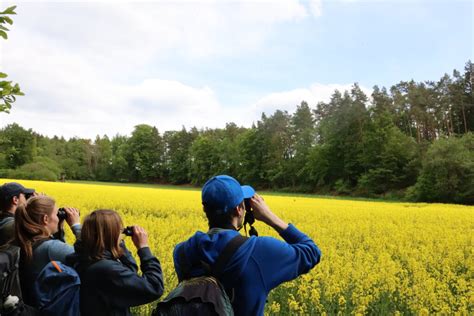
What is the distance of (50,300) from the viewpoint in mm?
2312

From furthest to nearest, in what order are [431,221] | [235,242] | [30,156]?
[30,156], [431,221], [235,242]

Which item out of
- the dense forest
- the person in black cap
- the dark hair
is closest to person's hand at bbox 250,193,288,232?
the dark hair

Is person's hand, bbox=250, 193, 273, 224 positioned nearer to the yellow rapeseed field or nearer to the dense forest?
the yellow rapeseed field

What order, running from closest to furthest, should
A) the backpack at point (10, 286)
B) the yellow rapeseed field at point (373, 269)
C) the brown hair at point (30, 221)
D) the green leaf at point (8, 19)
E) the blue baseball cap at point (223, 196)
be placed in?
the blue baseball cap at point (223, 196)
the backpack at point (10, 286)
the brown hair at point (30, 221)
the green leaf at point (8, 19)
the yellow rapeseed field at point (373, 269)

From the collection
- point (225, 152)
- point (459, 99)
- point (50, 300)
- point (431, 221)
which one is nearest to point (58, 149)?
point (225, 152)

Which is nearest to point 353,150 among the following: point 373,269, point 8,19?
point 373,269

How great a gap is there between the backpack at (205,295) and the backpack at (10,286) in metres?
1.12

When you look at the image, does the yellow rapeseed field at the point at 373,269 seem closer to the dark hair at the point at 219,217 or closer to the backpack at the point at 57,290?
the backpack at the point at 57,290

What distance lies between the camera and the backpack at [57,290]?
2.31m

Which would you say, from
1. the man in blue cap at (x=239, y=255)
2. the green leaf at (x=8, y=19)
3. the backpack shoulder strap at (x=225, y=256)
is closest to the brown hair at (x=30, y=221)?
the man in blue cap at (x=239, y=255)

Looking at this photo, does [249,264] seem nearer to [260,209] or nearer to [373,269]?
[260,209]

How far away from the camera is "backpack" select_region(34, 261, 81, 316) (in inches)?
90.8

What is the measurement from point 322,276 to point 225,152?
7038 centimetres

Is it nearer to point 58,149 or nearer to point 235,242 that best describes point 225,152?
point 58,149
